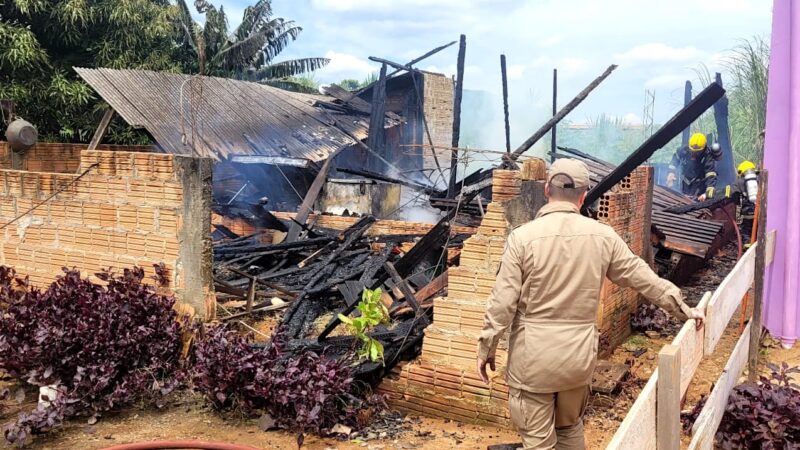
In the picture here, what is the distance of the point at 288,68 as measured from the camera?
27.0m

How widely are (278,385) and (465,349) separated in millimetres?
1581

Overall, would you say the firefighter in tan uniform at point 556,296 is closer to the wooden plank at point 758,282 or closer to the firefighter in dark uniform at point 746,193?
the wooden plank at point 758,282

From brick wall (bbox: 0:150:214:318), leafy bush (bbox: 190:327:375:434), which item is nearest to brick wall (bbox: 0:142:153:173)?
brick wall (bbox: 0:150:214:318)

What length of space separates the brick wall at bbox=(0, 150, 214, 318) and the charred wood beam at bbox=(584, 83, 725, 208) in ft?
12.8

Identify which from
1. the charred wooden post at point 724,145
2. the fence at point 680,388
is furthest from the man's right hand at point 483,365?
the charred wooden post at point 724,145

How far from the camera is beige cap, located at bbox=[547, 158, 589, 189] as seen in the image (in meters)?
3.30

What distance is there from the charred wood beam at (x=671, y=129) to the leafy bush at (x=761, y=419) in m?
2.13

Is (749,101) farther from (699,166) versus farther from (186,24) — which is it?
(186,24)

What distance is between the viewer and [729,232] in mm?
12875

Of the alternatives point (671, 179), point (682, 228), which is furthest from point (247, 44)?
point (682, 228)

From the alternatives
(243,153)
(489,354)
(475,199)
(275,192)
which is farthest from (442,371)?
(275,192)

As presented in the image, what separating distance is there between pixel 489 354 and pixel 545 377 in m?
0.35

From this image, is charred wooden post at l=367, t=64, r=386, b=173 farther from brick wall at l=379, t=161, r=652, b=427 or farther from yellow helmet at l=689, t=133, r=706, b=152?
brick wall at l=379, t=161, r=652, b=427

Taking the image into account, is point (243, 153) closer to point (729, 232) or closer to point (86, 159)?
point (86, 159)
